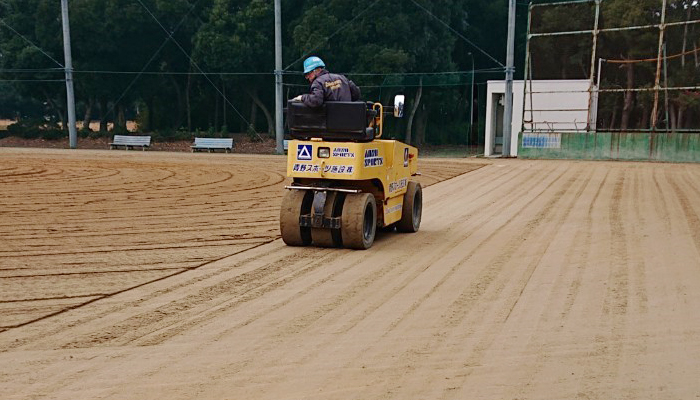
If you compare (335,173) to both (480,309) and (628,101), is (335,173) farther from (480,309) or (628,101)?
(628,101)

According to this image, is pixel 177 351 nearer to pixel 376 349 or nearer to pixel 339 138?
pixel 376 349

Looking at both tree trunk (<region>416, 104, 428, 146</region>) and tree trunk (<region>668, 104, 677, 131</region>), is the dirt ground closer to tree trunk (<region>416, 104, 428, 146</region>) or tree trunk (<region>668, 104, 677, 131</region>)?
tree trunk (<region>668, 104, 677, 131</region>)

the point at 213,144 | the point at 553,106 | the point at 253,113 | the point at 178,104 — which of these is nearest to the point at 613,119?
the point at 553,106

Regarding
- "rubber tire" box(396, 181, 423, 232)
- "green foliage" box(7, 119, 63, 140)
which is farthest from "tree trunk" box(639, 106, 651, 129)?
"green foliage" box(7, 119, 63, 140)

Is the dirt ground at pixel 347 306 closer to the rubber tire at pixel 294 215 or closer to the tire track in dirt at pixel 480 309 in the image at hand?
the tire track in dirt at pixel 480 309

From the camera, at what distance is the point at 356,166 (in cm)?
873

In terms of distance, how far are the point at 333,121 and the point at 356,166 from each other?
0.62m

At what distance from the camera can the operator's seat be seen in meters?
8.76

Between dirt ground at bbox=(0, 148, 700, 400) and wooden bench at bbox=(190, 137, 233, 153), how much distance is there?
20.5 meters

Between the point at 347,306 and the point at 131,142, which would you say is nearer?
the point at 347,306

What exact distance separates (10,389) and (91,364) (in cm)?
56

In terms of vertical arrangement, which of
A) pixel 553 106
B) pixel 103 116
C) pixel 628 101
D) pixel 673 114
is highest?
pixel 628 101

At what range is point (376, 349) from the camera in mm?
5266

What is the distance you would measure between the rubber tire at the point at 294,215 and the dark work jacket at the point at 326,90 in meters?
1.16
